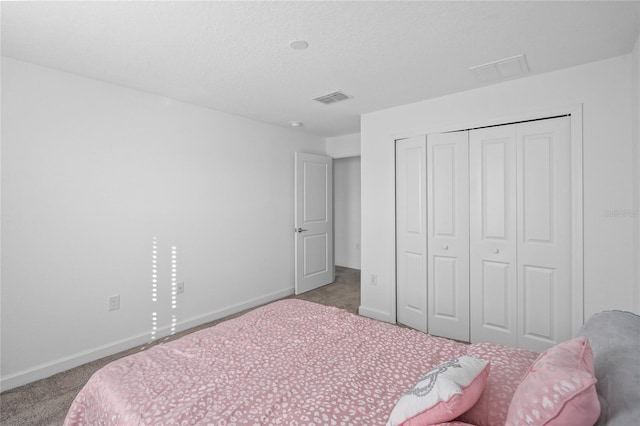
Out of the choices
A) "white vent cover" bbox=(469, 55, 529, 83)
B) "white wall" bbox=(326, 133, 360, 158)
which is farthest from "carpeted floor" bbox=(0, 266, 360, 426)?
"white vent cover" bbox=(469, 55, 529, 83)

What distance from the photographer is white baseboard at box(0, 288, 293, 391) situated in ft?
7.77

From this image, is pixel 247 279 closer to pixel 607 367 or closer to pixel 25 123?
pixel 25 123

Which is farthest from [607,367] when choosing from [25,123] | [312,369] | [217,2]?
[25,123]

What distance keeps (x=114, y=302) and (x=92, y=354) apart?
1.51ft

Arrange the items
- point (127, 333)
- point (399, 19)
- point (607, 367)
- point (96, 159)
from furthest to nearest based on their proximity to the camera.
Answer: point (127, 333) < point (96, 159) < point (399, 19) < point (607, 367)

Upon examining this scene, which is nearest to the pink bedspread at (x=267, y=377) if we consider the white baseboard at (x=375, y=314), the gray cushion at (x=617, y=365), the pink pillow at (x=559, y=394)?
the pink pillow at (x=559, y=394)

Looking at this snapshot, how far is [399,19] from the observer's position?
1.87m

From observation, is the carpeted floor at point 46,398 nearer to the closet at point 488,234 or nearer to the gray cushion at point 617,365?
the gray cushion at point 617,365

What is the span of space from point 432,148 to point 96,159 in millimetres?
3246

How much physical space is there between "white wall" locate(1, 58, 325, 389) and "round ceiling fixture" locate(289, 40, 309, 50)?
1.79 meters

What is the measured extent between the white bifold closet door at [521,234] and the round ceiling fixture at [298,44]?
187 cm

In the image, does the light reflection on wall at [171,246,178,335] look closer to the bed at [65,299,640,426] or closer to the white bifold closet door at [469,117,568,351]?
the bed at [65,299,640,426]

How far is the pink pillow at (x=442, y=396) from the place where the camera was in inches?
38.3

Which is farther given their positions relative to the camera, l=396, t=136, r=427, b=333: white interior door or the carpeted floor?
l=396, t=136, r=427, b=333: white interior door
